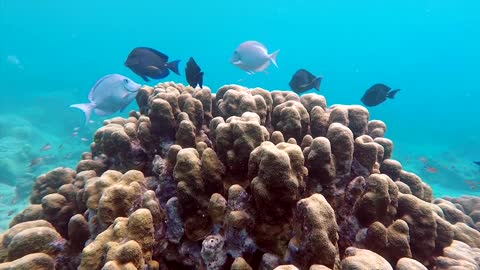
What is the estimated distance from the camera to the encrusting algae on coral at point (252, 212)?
2.04 metres

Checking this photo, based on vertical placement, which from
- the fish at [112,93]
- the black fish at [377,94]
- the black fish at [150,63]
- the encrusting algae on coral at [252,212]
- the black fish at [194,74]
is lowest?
the encrusting algae on coral at [252,212]

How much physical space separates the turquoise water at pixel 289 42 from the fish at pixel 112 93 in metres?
59.2

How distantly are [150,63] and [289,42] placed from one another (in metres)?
122

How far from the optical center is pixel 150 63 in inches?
169

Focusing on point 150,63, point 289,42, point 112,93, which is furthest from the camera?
point 289,42

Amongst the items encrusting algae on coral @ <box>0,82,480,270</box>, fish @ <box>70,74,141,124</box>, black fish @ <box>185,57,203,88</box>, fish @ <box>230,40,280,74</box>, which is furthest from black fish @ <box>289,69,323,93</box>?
fish @ <box>70,74,141,124</box>

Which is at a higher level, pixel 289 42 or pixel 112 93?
pixel 289 42

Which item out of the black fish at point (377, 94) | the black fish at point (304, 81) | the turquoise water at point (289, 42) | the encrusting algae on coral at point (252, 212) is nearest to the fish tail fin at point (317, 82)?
the black fish at point (304, 81)

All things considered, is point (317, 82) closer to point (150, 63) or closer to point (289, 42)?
point (150, 63)

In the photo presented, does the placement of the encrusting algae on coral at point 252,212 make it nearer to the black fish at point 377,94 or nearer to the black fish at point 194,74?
the black fish at point 194,74

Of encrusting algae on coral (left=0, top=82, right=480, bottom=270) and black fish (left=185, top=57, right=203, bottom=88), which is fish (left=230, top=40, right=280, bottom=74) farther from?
encrusting algae on coral (left=0, top=82, right=480, bottom=270)

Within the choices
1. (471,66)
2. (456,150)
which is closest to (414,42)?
(471,66)

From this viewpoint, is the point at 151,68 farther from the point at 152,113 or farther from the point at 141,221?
the point at 141,221

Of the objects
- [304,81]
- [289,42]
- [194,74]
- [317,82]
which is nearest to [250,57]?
[304,81]
